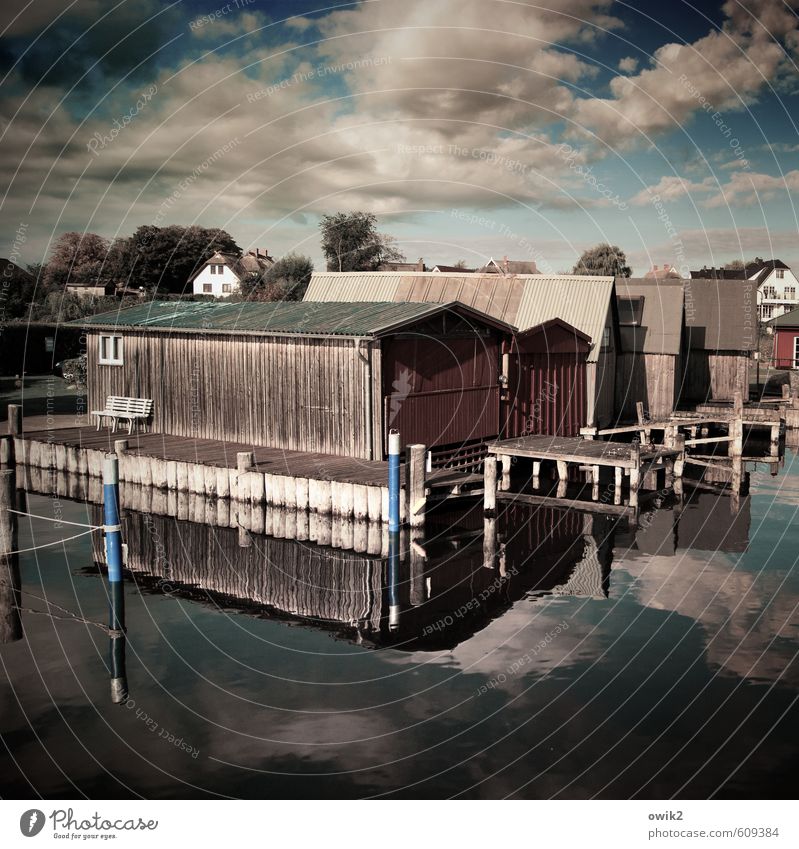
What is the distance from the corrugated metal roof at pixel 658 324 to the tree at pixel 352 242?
3849 centimetres

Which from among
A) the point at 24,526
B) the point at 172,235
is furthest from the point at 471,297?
the point at 172,235

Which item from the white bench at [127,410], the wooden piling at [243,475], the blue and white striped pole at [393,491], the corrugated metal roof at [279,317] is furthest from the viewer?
the white bench at [127,410]

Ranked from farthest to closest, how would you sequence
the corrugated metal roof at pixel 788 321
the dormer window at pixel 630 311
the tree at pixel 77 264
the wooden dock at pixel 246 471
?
the tree at pixel 77 264 → the corrugated metal roof at pixel 788 321 → the dormer window at pixel 630 311 → the wooden dock at pixel 246 471

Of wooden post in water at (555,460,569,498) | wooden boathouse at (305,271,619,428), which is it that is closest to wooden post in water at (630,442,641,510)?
wooden post in water at (555,460,569,498)

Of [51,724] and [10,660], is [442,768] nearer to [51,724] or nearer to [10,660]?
[51,724]

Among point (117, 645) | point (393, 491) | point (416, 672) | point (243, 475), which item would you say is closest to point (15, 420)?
point (243, 475)

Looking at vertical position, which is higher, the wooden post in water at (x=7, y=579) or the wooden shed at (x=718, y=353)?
the wooden shed at (x=718, y=353)

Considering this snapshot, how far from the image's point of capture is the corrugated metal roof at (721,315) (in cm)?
4831

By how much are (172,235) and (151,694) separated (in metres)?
79.8

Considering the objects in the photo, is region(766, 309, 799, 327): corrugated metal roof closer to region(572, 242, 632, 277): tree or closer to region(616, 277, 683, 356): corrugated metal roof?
region(616, 277, 683, 356): corrugated metal roof

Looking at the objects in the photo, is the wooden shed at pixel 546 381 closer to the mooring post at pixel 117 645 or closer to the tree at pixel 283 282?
the mooring post at pixel 117 645

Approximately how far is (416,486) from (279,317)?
9.75 meters

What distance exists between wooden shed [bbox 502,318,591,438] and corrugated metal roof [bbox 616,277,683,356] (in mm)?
7884

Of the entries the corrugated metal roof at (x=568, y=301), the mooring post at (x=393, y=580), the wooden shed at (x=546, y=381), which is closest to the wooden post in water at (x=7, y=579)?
the mooring post at (x=393, y=580)
